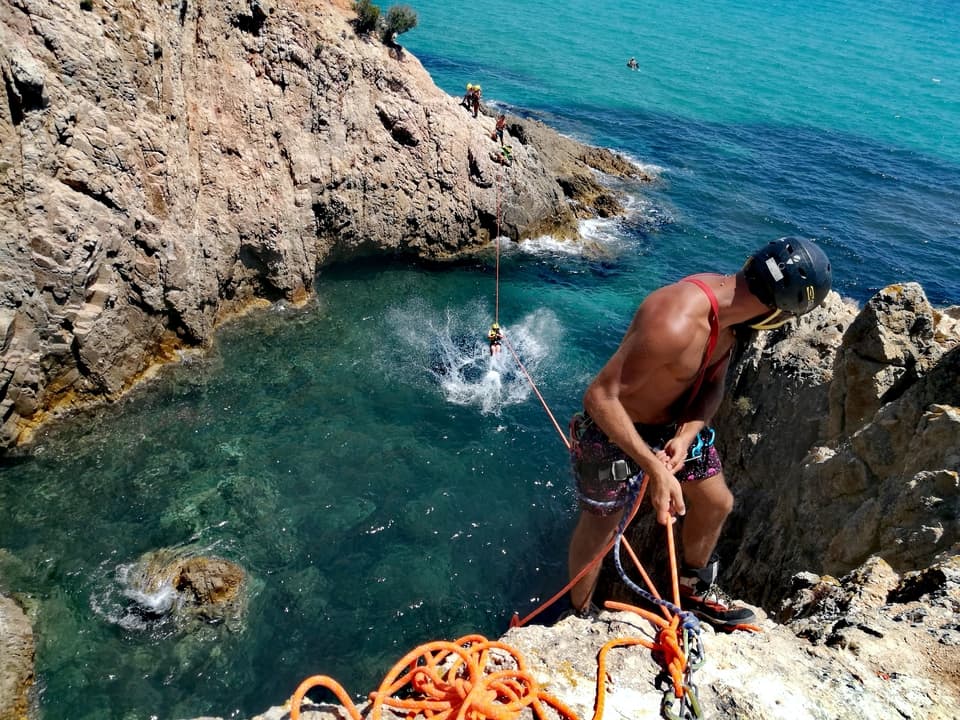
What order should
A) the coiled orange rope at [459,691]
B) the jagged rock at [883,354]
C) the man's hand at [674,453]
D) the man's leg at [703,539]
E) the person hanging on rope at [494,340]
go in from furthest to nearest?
the person hanging on rope at [494,340] → the jagged rock at [883,354] → the man's leg at [703,539] → the man's hand at [674,453] → the coiled orange rope at [459,691]

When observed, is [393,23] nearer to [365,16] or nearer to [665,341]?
[365,16]

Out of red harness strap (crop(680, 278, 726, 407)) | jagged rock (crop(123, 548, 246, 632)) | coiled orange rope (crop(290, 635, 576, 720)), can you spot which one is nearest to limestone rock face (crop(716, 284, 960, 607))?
red harness strap (crop(680, 278, 726, 407))

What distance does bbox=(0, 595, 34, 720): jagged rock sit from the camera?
6.92 metres

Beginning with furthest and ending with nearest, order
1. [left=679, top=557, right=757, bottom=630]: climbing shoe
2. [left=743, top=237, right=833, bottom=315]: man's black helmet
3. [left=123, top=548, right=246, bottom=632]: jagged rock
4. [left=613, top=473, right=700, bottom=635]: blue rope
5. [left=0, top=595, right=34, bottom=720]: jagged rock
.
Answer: [left=123, top=548, right=246, bottom=632]: jagged rock < [left=0, top=595, right=34, bottom=720]: jagged rock < [left=679, top=557, right=757, bottom=630]: climbing shoe < [left=743, top=237, right=833, bottom=315]: man's black helmet < [left=613, top=473, right=700, bottom=635]: blue rope

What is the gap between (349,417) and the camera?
472 inches

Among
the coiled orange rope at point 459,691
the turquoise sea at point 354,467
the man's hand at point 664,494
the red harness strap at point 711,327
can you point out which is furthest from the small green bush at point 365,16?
the coiled orange rope at point 459,691

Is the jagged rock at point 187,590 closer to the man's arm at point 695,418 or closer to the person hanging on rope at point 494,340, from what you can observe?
the man's arm at point 695,418

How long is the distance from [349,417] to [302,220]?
17.3ft

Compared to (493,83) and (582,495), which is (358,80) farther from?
(493,83)

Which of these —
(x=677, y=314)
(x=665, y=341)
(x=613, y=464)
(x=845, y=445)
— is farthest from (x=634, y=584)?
(x=845, y=445)

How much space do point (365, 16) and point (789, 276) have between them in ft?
52.9

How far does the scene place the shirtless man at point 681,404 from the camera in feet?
12.5

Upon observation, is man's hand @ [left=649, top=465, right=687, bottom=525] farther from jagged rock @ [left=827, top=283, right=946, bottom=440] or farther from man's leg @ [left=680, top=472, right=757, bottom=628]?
jagged rock @ [left=827, top=283, right=946, bottom=440]

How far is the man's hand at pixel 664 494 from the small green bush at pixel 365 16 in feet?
53.7
